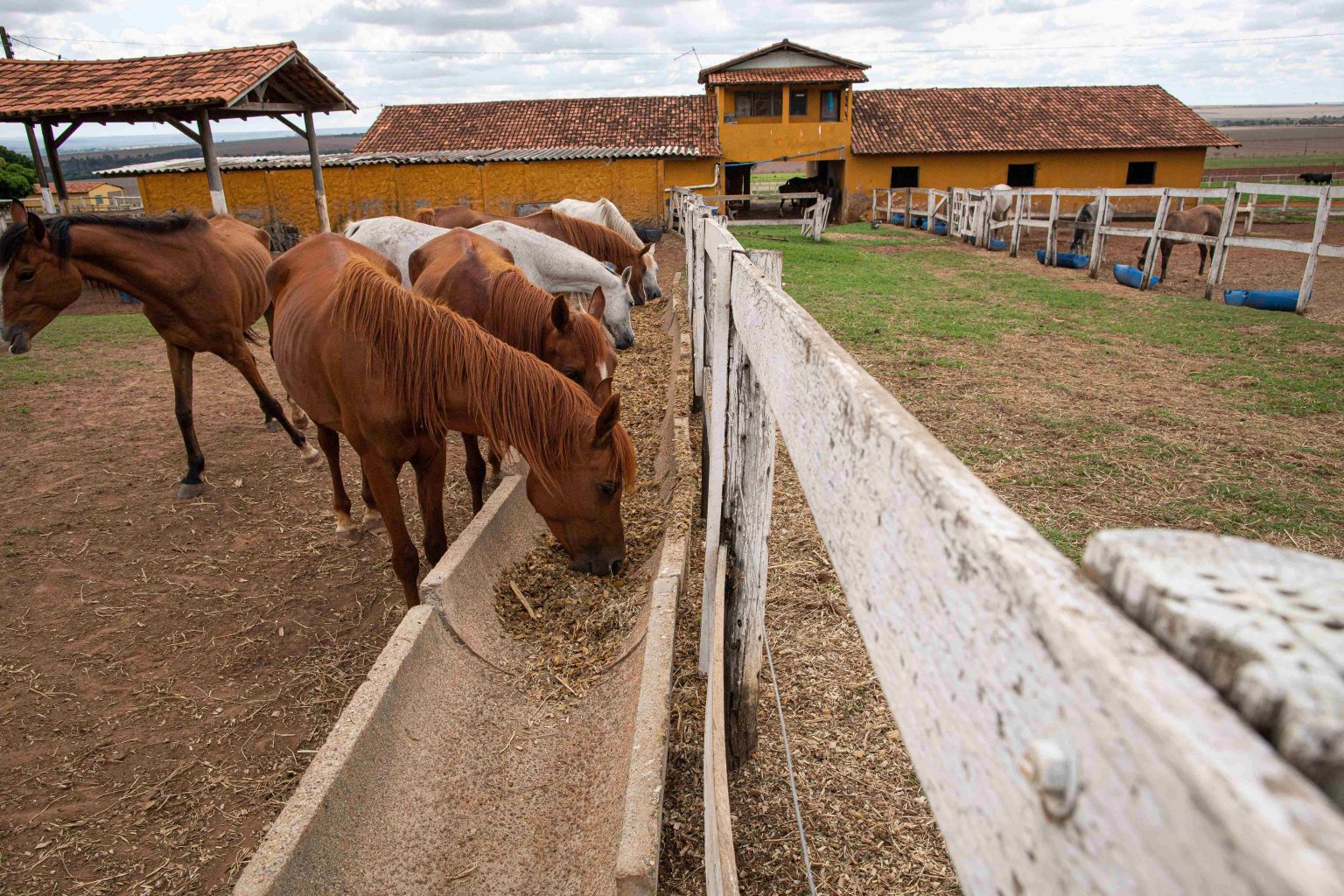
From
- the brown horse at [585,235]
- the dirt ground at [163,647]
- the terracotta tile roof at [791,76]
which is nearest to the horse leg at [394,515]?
the dirt ground at [163,647]

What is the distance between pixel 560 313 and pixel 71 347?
8.54 m

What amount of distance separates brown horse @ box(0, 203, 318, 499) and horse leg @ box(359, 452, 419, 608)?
2374 mm

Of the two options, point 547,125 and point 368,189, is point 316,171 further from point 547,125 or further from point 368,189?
point 547,125

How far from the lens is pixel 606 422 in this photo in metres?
2.80

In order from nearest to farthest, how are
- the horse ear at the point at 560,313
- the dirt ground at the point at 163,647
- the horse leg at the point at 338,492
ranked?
the dirt ground at the point at 163,647 < the horse ear at the point at 560,313 < the horse leg at the point at 338,492

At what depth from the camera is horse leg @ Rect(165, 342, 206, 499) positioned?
4.84m

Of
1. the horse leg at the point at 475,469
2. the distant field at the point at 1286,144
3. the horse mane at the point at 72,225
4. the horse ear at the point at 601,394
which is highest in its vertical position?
the distant field at the point at 1286,144

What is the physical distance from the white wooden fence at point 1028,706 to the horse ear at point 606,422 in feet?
5.79

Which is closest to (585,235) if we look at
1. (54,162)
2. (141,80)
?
(141,80)

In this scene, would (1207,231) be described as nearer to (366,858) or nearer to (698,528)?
(698,528)

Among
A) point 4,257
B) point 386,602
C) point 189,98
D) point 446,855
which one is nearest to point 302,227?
point 189,98

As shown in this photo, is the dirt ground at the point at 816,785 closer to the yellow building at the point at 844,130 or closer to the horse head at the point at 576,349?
the horse head at the point at 576,349

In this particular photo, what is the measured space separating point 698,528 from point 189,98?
1148cm

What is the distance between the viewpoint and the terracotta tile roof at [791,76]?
27375 millimetres
